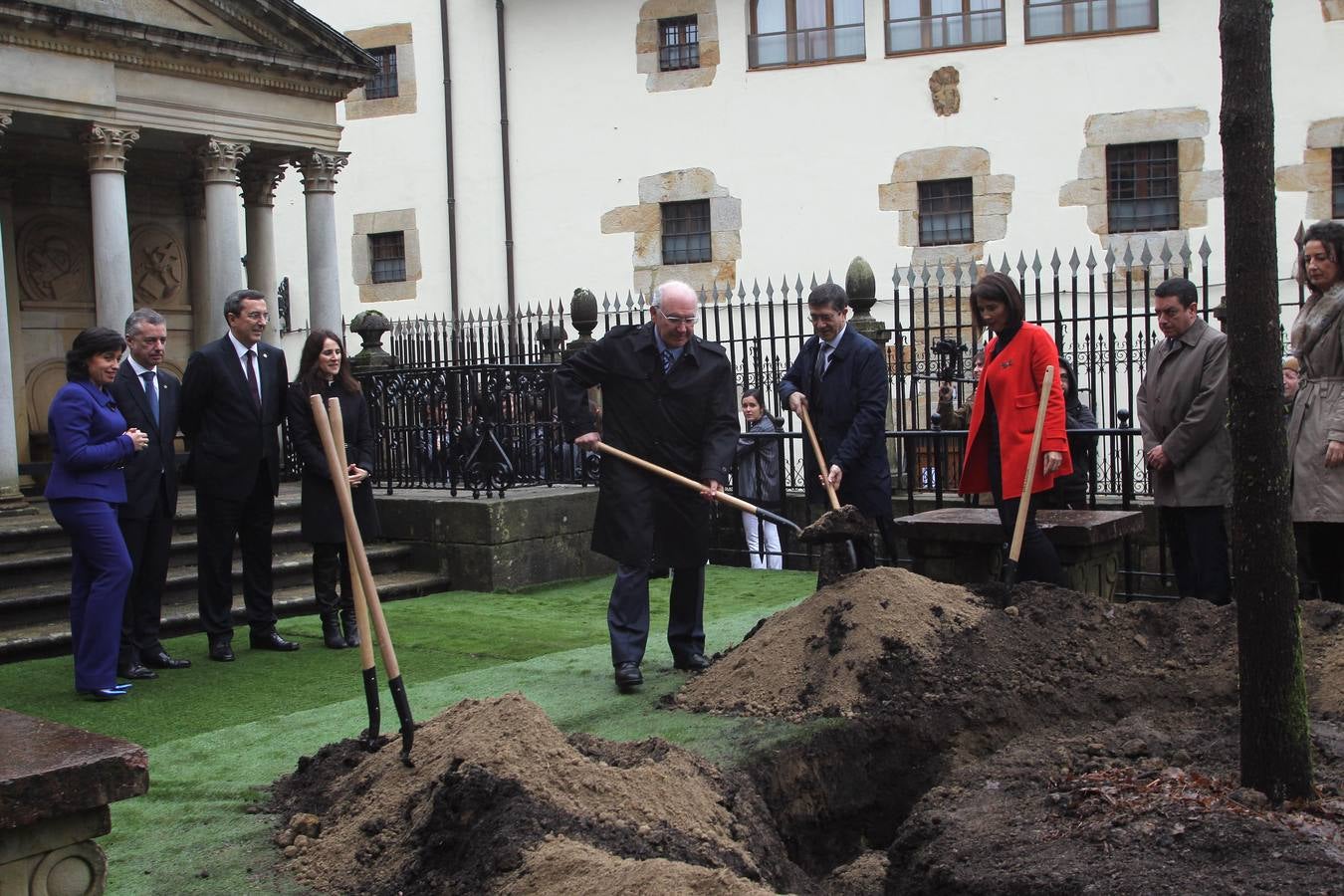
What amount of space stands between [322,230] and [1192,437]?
9961 millimetres

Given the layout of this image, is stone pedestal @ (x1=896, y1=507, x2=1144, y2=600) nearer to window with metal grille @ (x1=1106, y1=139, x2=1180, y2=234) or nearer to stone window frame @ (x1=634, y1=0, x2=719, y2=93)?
window with metal grille @ (x1=1106, y1=139, x2=1180, y2=234)

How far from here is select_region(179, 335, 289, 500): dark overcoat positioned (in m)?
7.07

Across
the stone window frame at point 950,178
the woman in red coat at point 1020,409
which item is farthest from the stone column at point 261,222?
the woman in red coat at point 1020,409

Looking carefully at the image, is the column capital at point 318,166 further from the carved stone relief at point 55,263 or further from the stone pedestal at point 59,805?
the stone pedestal at point 59,805

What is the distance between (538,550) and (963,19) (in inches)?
460

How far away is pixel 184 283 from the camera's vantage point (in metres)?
13.9

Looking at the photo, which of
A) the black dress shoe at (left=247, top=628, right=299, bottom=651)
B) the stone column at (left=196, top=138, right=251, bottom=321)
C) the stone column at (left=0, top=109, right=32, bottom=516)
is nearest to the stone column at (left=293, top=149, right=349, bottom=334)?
the stone column at (left=196, top=138, right=251, bottom=321)

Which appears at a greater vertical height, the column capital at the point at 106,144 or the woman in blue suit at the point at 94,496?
the column capital at the point at 106,144

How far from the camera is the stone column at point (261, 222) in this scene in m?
13.8

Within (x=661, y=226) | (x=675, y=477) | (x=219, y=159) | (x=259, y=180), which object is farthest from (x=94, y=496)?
(x=661, y=226)

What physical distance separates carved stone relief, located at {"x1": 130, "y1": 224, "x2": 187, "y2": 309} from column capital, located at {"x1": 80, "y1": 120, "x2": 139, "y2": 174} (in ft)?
6.51

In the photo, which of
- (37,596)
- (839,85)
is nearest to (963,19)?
(839,85)

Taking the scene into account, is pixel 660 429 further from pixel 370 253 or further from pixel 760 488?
pixel 370 253

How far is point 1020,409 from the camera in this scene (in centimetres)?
631
